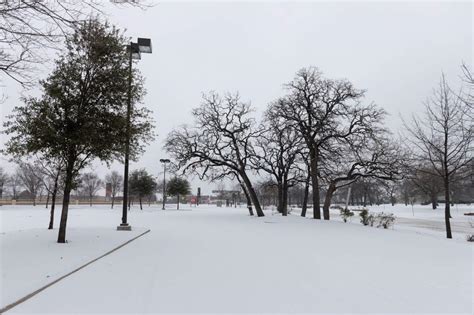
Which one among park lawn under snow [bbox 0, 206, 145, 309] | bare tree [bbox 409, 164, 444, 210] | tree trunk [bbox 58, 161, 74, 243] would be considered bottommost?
park lawn under snow [bbox 0, 206, 145, 309]

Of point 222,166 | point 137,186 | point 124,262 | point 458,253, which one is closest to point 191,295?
point 124,262

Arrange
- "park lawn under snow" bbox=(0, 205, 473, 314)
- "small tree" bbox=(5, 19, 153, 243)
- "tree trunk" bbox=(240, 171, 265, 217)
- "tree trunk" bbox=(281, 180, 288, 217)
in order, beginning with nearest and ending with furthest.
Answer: "park lawn under snow" bbox=(0, 205, 473, 314), "small tree" bbox=(5, 19, 153, 243), "tree trunk" bbox=(240, 171, 265, 217), "tree trunk" bbox=(281, 180, 288, 217)

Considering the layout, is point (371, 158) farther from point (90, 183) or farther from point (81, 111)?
point (90, 183)

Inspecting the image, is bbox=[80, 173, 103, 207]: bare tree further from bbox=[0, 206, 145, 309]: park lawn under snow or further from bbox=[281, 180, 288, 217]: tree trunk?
bbox=[0, 206, 145, 309]: park lawn under snow

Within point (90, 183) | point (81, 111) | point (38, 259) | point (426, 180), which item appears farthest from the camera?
point (90, 183)

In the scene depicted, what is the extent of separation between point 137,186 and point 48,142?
38.0 m

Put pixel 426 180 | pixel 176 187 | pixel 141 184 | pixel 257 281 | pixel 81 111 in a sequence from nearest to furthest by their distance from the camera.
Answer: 1. pixel 257 281
2. pixel 81 111
3. pixel 426 180
4. pixel 141 184
5. pixel 176 187

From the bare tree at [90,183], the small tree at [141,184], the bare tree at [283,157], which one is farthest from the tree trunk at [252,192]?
the bare tree at [90,183]

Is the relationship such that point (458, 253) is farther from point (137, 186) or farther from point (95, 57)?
point (137, 186)

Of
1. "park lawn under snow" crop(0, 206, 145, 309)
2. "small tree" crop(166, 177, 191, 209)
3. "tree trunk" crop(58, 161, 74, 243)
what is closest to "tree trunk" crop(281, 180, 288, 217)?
"park lawn under snow" crop(0, 206, 145, 309)

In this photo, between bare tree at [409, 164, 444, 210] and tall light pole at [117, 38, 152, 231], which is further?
bare tree at [409, 164, 444, 210]

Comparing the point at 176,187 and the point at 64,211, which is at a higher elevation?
the point at 176,187

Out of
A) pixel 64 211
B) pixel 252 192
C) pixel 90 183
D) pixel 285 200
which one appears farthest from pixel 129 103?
pixel 90 183

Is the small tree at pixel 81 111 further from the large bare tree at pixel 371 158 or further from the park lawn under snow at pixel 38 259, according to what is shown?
the large bare tree at pixel 371 158
